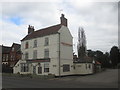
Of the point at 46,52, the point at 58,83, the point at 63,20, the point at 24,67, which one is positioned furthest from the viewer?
the point at 24,67

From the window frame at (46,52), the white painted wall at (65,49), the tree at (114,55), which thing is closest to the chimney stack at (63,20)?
the white painted wall at (65,49)

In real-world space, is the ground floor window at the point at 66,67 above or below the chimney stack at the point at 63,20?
below

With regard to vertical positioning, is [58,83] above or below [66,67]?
below

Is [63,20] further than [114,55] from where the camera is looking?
No

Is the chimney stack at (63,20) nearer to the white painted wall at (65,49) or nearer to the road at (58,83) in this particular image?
the white painted wall at (65,49)

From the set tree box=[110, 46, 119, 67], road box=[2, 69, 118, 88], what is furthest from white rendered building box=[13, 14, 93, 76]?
tree box=[110, 46, 119, 67]

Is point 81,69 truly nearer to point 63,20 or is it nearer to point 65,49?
point 65,49

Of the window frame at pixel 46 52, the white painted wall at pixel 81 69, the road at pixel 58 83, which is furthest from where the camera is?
the white painted wall at pixel 81 69

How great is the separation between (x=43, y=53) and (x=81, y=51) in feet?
83.8

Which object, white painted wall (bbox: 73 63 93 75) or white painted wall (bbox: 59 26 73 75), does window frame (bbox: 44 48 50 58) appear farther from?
white painted wall (bbox: 73 63 93 75)

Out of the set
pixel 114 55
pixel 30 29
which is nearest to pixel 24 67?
pixel 30 29

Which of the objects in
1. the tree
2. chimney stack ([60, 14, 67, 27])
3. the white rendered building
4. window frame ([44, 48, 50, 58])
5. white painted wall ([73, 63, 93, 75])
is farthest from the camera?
the tree

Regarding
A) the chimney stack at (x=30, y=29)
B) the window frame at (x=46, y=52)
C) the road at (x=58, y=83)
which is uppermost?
the chimney stack at (x=30, y=29)

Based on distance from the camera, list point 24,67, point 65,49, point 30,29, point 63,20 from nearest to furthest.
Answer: point 65,49 < point 63,20 < point 24,67 < point 30,29
